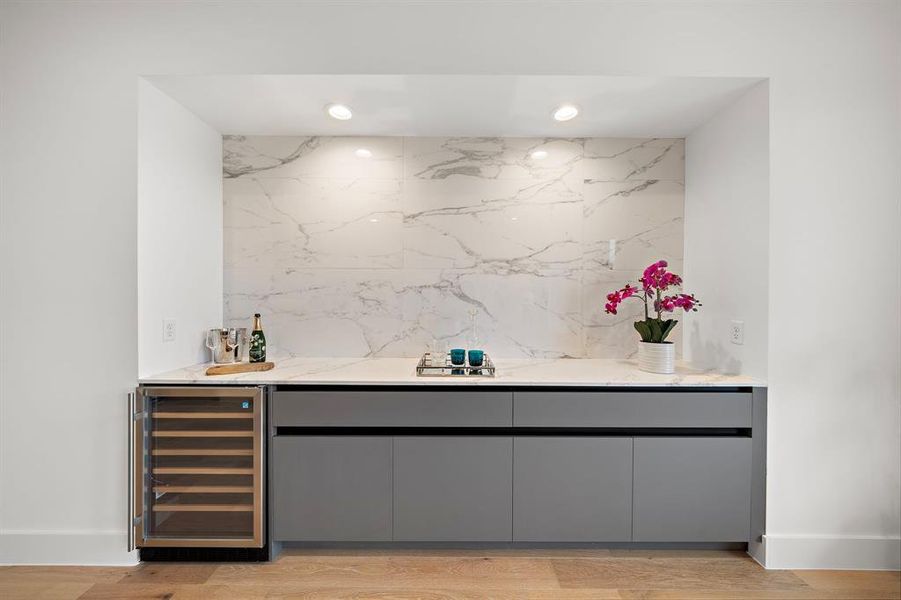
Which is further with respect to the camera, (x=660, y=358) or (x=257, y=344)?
(x=257, y=344)

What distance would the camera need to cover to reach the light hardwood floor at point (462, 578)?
192 cm

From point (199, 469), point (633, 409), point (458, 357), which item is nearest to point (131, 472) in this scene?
point (199, 469)

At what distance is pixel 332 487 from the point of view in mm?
2100

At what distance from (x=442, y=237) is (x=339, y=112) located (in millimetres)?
853

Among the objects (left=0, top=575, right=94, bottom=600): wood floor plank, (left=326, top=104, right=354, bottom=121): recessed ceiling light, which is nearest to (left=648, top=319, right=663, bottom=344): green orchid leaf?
(left=326, top=104, right=354, bottom=121): recessed ceiling light

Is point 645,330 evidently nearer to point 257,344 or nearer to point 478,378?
point 478,378

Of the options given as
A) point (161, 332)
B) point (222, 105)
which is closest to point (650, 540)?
point (161, 332)

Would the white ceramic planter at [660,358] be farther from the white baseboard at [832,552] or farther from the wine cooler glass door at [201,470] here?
the wine cooler glass door at [201,470]

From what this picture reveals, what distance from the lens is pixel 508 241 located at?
2.76 m

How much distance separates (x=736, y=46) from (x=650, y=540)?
2.17 m

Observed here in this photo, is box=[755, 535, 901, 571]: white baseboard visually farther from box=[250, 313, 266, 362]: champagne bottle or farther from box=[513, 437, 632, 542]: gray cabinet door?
box=[250, 313, 266, 362]: champagne bottle

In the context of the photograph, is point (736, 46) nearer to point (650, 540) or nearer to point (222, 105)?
point (650, 540)

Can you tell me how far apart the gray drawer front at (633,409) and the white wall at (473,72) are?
20 centimetres

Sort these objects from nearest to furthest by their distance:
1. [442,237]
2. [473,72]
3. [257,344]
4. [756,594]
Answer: [756,594] → [473,72] → [257,344] → [442,237]
